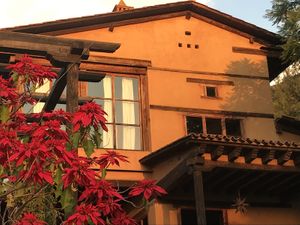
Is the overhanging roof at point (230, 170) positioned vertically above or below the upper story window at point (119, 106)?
below

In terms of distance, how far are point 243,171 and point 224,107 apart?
3607 millimetres

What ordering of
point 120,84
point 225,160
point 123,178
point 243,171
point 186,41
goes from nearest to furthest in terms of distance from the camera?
point 225,160
point 243,171
point 123,178
point 120,84
point 186,41

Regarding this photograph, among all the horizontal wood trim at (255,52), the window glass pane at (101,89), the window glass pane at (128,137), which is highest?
the horizontal wood trim at (255,52)

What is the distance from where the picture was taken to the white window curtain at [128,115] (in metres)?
15.3

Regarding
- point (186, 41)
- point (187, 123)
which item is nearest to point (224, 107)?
point (187, 123)

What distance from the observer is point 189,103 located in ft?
53.5

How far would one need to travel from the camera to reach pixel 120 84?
1588 centimetres

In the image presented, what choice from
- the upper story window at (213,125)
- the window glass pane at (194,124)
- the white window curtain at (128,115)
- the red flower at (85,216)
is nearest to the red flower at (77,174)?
the red flower at (85,216)

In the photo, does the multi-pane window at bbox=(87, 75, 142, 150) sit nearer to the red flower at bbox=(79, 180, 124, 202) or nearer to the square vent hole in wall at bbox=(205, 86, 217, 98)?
the square vent hole in wall at bbox=(205, 86, 217, 98)

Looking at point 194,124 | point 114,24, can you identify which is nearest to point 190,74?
point 194,124

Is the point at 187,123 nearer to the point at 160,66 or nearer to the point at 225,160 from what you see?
the point at 160,66

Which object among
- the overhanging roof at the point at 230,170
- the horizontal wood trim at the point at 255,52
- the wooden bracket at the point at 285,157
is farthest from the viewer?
the horizontal wood trim at the point at 255,52

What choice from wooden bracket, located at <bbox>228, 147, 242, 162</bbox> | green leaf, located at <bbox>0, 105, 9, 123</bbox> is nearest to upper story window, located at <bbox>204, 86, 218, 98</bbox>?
wooden bracket, located at <bbox>228, 147, 242, 162</bbox>

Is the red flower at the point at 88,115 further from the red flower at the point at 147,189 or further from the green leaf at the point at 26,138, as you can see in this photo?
the red flower at the point at 147,189
